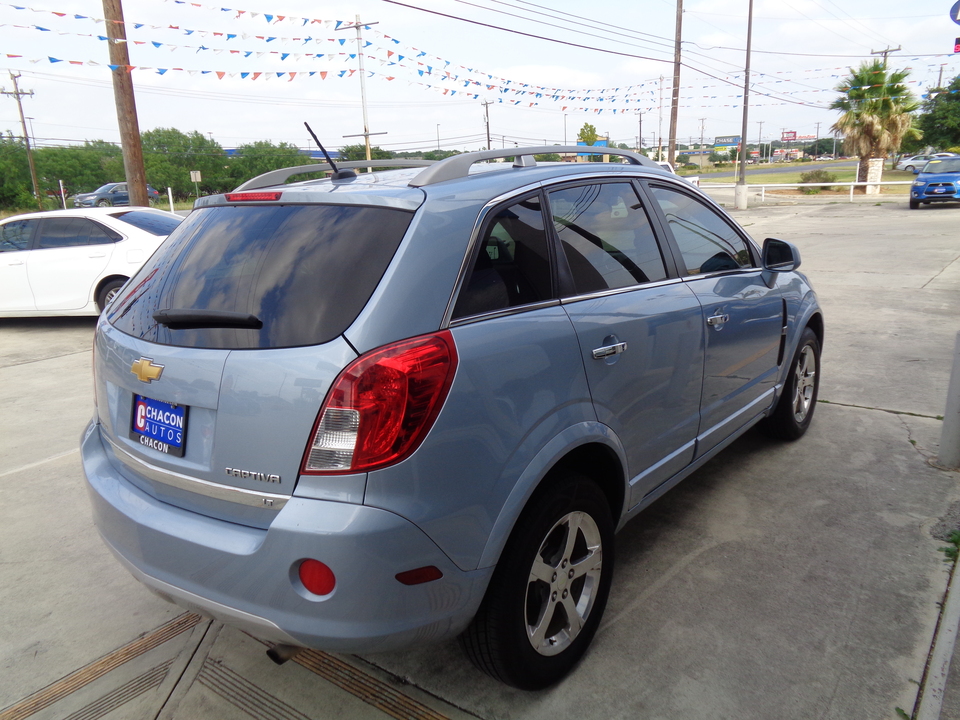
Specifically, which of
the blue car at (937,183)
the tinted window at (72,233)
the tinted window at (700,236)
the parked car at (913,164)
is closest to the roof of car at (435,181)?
the tinted window at (700,236)

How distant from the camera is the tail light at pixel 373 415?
194 centimetres

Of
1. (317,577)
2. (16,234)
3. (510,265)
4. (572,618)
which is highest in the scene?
(510,265)

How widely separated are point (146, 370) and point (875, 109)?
3576cm

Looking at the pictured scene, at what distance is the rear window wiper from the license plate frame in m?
0.24

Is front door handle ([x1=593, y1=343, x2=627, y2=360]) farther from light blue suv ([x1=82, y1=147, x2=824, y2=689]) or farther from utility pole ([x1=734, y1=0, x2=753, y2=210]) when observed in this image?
utility pole ([x1=734, y1=0, x2=753, y2=210])

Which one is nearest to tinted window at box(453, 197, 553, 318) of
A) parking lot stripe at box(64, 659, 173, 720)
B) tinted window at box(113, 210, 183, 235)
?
parking lot stripe at box(64, 659, 173, 720)

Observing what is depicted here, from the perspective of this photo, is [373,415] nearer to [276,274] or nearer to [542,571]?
[276,274]

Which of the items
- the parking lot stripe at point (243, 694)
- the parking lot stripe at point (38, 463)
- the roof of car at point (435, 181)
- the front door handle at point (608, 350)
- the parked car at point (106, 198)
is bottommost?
the parked car at point (106, 198)

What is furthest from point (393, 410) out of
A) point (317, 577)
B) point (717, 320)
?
point (717, 320)

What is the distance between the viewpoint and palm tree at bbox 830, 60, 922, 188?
31.0 m

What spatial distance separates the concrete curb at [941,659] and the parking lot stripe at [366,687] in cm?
157

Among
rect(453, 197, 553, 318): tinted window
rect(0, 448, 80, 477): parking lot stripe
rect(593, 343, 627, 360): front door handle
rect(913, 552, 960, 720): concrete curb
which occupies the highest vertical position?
rect(453, 197, 553, 318): tinted window

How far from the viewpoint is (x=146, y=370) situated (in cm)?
230

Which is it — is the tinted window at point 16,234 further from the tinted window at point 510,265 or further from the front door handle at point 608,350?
the front door handle at point 608,350
